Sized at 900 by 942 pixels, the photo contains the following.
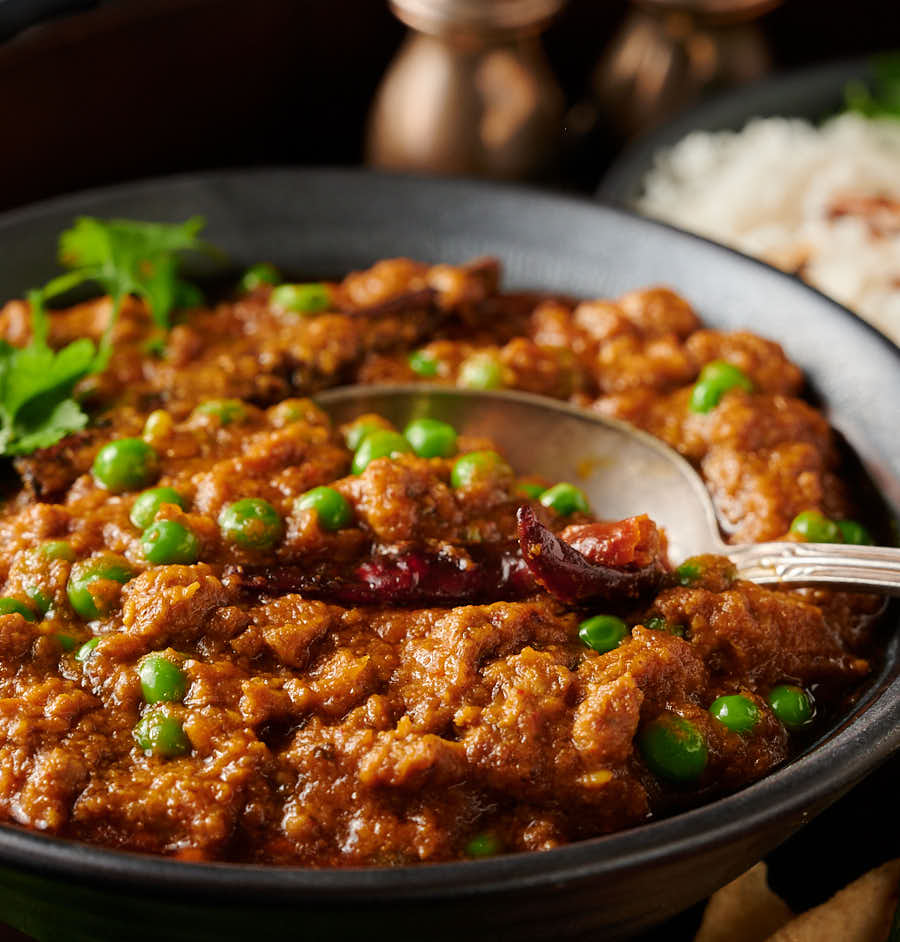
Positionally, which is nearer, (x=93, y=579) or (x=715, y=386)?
(x=93, y=579)

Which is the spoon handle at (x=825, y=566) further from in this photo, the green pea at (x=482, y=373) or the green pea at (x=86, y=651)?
the green pea at (x=86, y=651)

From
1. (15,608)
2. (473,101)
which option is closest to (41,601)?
(15,608)

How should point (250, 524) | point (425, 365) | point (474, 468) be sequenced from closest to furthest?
point (250, 524) < point (474, 468) < point (425, 365)

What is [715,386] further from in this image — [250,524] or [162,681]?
[162,681]

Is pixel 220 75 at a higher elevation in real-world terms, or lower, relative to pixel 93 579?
higher

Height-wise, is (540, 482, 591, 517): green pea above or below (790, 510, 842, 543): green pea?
below

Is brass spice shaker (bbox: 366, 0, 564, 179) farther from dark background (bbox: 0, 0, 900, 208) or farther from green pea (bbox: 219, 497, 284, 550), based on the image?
green pea (bbox: 219, 497, 284, 550)

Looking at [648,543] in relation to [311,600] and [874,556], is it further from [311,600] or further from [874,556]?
[311,600]

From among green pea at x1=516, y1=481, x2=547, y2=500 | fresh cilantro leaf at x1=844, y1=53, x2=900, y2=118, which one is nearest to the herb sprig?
green pea at x1=516, y1=481, x2=547, y2=500
